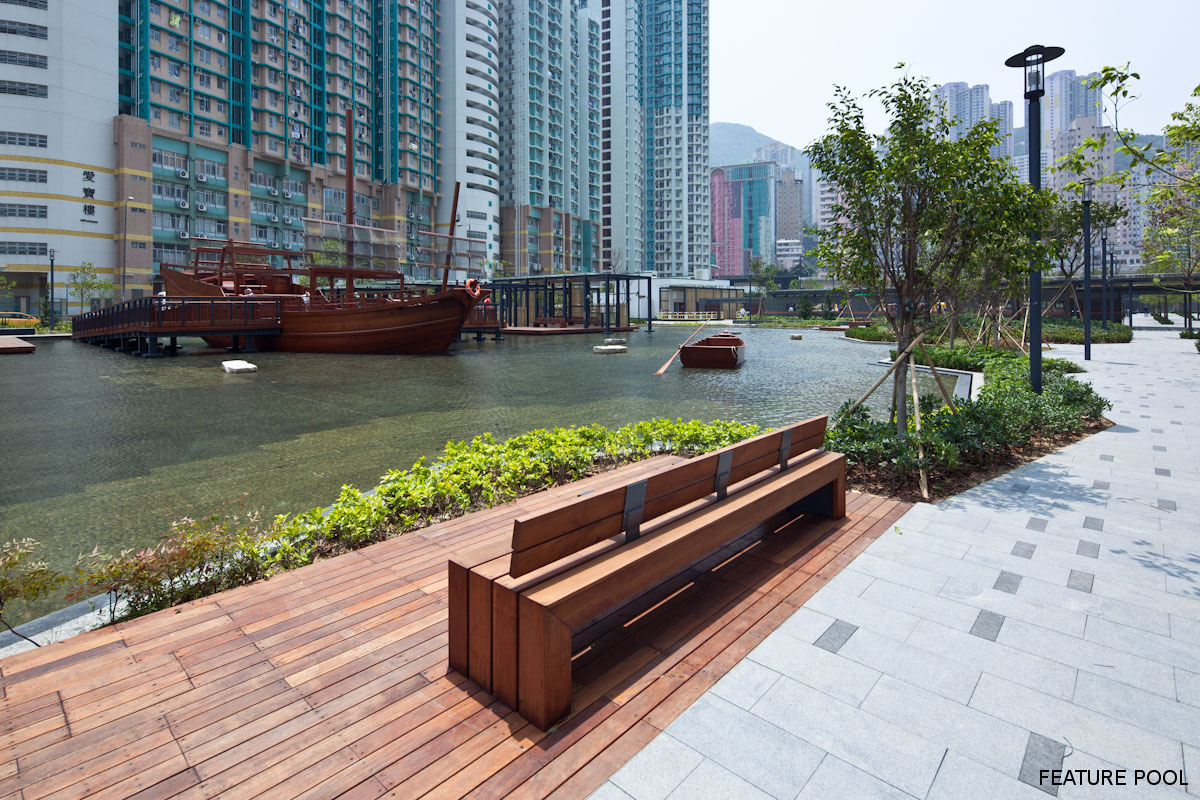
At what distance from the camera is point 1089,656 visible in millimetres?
3375

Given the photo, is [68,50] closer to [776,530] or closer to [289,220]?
[289,220]

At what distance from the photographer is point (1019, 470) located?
7465 millimetres

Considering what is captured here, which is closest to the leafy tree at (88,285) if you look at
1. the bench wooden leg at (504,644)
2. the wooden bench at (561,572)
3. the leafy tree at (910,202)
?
the leafy tree at (910,202)

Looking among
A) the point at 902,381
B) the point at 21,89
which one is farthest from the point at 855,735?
the point at 21,89

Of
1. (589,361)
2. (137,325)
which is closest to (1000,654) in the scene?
(589,361)

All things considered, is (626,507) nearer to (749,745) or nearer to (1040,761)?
(749,745)

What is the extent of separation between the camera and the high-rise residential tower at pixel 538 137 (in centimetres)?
9969

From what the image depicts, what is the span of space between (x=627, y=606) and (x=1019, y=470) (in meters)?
5.91

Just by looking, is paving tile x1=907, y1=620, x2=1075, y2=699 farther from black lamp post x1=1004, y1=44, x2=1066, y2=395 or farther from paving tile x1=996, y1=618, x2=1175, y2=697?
black lamp post x1=1004, y1=44, x2=1066, y2=395

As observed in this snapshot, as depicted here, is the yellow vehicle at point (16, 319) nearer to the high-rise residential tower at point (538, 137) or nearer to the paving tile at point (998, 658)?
the paving tile at point (998, 658)

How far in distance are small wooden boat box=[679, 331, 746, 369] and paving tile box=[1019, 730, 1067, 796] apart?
19600 millimetres

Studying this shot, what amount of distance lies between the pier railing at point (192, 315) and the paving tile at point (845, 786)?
2922cm

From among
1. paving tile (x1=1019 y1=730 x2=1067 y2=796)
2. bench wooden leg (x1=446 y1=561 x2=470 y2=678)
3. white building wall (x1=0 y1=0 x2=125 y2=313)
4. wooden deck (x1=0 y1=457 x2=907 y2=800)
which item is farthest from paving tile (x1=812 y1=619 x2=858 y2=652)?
white building wall (x1=0 y1=0 x2=125 y2=313)

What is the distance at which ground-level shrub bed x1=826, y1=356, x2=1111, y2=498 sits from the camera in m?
6.75
